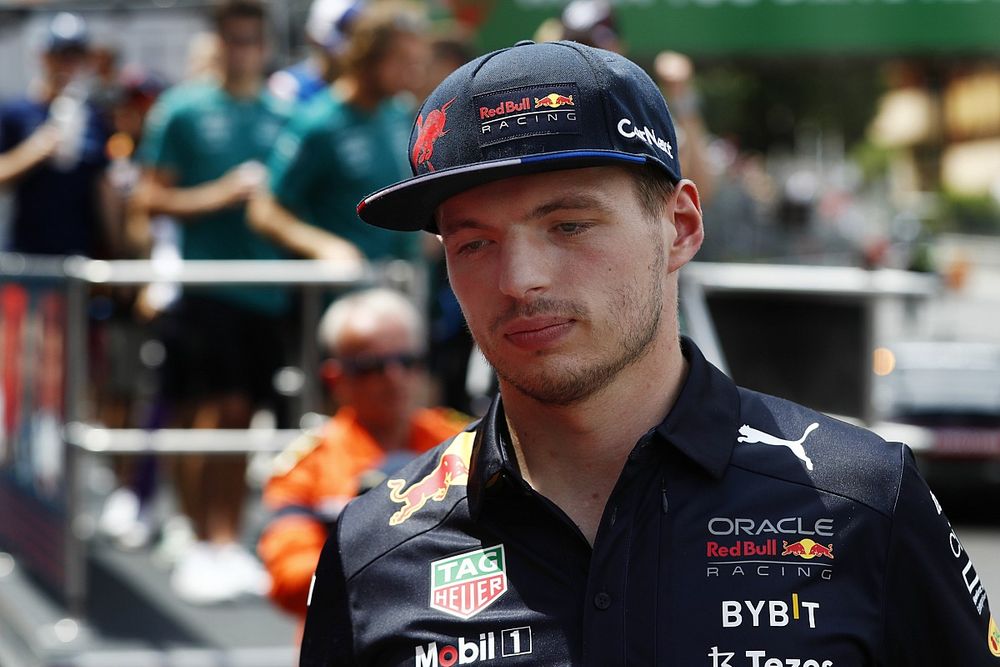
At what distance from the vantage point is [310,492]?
12.9ft

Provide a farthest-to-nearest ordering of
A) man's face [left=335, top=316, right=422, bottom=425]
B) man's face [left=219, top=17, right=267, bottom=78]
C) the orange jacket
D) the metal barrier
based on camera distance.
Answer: man's face [left=219, top=17, right=267, bottom=78] → the metal barrier → man's face [left=335, top=316, right=422, bottom=425] → the orange jacket

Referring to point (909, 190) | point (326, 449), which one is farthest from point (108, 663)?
point (909, 190)

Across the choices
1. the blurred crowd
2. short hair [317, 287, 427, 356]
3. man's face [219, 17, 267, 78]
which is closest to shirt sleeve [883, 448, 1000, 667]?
short hair [317, 287, 427, 356]

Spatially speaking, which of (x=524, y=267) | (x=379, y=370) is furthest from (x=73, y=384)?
(x=524, y=267)

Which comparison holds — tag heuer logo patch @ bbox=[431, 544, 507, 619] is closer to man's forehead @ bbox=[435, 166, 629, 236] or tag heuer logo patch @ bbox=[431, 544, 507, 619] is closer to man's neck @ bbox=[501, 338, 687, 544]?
man's neck @ bbox=[501, 338, 687, 544]

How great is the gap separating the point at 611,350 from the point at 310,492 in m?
2.14

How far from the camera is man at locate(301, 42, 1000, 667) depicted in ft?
6.07

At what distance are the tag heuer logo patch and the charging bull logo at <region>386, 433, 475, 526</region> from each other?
121mm

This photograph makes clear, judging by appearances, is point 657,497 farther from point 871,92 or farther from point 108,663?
point 871,92

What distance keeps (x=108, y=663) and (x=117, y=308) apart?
102 inches

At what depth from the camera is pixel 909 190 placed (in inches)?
2515

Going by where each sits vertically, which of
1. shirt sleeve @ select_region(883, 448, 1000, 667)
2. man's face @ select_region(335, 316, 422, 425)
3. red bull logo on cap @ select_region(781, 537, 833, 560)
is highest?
man's face @ select_region(335, 316, 422, 425)

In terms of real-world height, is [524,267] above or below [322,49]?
below

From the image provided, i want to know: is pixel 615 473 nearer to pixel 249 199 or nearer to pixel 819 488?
pixel 819 488
